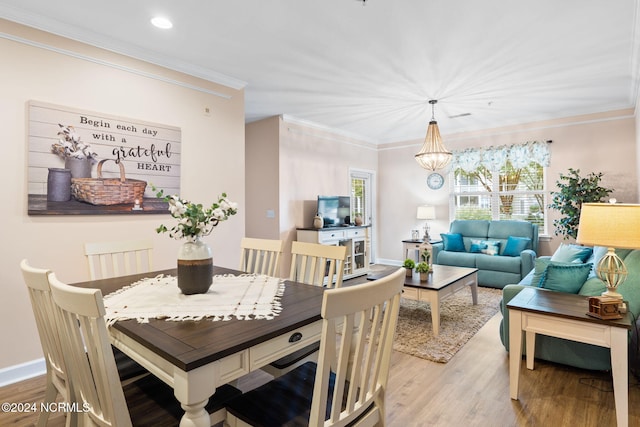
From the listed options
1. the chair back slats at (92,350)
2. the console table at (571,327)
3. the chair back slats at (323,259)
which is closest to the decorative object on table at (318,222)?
the chair back slats at (323,259)

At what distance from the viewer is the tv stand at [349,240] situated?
5253 mm

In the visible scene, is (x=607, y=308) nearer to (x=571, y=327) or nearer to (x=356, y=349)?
(x=571, y=327)

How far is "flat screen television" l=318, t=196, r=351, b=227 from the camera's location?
5.65 m

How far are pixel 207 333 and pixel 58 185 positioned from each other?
7.42 feet

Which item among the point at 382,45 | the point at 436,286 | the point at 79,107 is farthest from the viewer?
the point at 436,286

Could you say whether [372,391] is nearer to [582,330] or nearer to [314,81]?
[582,330]

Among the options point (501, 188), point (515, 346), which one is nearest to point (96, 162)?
Answer: point (515, 346)

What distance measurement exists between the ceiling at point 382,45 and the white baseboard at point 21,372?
257 cm

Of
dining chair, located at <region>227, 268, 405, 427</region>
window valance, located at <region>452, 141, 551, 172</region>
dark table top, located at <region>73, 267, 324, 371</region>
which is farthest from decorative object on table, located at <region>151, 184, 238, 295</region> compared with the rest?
window valance, located at <region>452, 141, 551, 172</region>

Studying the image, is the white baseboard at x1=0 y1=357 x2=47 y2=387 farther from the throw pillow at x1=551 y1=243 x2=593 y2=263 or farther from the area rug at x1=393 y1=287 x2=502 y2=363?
the throw pillow at x1=551 y1=243 x2=593 y2=263

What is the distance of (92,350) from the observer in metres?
1.10

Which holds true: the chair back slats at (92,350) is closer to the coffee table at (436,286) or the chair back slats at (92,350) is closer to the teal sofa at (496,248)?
the coffee table at (436,286)

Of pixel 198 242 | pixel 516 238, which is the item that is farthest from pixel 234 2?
pixel 516 238

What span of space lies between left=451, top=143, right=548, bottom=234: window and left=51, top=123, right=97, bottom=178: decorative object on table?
5759 mm
